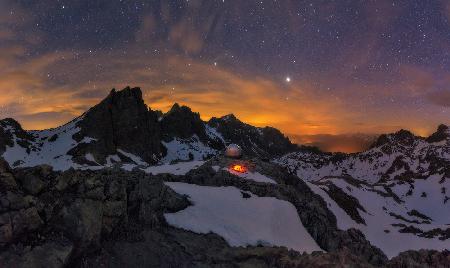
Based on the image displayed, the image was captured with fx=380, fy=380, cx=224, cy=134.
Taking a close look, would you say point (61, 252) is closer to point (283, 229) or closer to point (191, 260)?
point (191, 260)

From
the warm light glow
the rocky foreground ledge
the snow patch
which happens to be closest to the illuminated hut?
the warm light glow

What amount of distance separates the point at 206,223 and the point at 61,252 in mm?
10721

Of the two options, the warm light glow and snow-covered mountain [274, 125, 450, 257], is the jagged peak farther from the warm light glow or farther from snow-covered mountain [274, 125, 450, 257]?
the warm light glow

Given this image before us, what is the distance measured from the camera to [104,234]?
20000 millimetres

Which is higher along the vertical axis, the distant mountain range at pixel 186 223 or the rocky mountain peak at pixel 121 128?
the rocky mountain peak at pixel 121 128

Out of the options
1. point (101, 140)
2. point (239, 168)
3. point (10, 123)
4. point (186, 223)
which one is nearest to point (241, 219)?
point (186, 223)

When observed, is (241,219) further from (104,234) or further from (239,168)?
(239,168)

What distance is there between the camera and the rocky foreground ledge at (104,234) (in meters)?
16.9

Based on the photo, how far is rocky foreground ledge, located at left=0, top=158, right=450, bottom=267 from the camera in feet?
55.3

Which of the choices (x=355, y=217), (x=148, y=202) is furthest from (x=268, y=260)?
(x=355, y=217)

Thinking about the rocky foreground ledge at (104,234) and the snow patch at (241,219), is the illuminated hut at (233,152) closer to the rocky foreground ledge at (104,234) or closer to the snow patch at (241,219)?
the snow patch at (241,219)

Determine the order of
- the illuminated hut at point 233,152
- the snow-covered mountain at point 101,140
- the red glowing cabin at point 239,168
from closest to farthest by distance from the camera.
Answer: the red glowing cabin at point 239,168 → the illuminated hut at point 233,152 → the snow-covered mountain at point 101,140

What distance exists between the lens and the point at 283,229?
30.6 metres

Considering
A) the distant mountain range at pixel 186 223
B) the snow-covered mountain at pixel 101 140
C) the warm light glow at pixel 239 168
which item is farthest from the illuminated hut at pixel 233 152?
the snow-covered mountain at pixel 101 140
